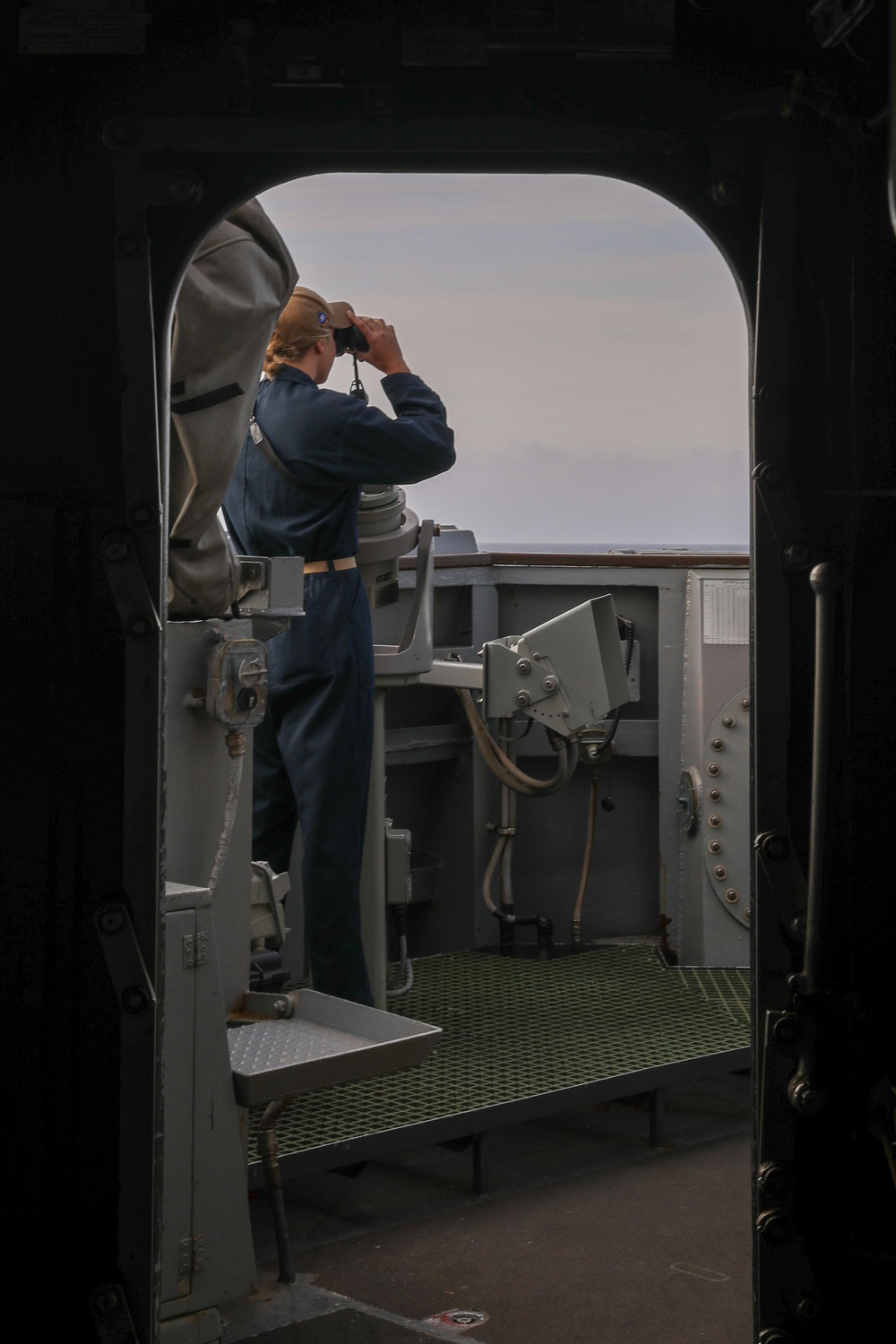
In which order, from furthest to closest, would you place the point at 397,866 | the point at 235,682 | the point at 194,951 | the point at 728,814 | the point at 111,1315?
1. the point at 728,814
2. the point at 397,866
3. the point at 235,682
4. the point at 194,951
5. the point at 111,1315

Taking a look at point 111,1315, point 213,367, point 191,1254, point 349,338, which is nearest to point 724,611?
point 349,338

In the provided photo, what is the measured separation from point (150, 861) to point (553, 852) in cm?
361

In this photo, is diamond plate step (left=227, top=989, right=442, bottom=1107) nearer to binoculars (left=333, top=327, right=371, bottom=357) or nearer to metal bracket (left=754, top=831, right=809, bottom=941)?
metal bracket (left=754, top=831, right=809, bottom=941)

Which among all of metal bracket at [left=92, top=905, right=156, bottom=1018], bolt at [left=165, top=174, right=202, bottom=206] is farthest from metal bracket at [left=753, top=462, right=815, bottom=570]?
metal bracket at [left=92, top=905, right=156, bottom=1018]

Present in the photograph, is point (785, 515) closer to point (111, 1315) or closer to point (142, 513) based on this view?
point (142, 513)

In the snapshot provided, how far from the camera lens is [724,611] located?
16.4 feet

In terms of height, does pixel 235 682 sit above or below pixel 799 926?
above

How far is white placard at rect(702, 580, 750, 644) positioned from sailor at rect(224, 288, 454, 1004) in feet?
4.30

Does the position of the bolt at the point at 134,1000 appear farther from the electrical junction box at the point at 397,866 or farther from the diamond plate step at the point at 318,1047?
the electrical junction box at the point at 397,866

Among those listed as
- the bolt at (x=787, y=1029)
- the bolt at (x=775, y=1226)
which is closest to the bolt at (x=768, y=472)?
the bolt at (x=787, y=1029)

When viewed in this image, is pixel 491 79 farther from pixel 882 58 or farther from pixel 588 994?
pixel 588 994

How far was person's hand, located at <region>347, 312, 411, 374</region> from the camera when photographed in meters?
4.16

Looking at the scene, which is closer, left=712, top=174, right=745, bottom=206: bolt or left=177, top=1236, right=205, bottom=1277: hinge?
left=712, top=174, right=745, bottom=206: bolt

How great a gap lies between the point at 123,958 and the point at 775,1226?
0.88 metres
